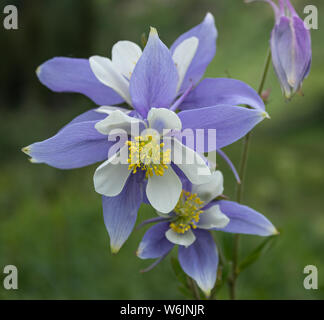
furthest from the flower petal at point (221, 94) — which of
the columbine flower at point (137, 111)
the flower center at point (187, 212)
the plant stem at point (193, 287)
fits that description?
the plant stem at point (193, 287)

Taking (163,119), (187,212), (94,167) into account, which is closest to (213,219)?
(187,212)

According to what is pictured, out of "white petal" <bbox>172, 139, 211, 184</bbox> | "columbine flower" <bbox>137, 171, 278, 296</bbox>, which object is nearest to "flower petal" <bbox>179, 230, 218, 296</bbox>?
"columbine flower" <bbox>137, 171, 278, 296</bbox>

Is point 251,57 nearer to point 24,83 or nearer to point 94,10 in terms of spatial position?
point 94,10

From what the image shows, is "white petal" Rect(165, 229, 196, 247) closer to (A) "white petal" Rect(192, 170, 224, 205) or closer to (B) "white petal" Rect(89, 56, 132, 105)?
(A) "white petal" Rect(192, 170, 224, 205)

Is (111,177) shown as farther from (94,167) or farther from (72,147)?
(94,167)

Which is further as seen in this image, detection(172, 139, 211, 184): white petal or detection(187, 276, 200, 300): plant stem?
detection(187, 276, 200, 300): plant stem

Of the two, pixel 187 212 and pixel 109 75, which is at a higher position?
pixel 109 75
